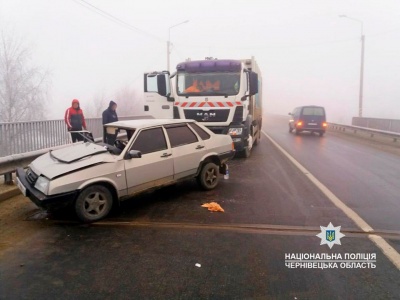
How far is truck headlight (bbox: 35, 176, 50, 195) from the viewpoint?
4.51m

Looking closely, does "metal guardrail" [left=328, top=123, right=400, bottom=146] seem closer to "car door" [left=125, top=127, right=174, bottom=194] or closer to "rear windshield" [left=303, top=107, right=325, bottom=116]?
"rear windshield" [left=303, top=107, right=325, bottom=116]

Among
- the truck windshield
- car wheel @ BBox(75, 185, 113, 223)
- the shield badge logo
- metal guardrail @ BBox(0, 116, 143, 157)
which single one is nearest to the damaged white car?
car wheel @ BBox(75, 185, 113, 223)

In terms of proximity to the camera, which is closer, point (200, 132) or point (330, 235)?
point (330, 235)

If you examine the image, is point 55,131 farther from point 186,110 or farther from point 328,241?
point 328,241

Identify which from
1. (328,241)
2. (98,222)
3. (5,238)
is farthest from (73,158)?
(328,241)

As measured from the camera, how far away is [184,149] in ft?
20.3

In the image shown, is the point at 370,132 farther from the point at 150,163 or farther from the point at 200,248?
the point at 200,248

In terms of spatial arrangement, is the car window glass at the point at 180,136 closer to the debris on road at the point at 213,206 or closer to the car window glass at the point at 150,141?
the car window glass at the point at 150,141

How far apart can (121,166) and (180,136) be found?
1.53 m

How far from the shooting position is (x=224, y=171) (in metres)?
7.08

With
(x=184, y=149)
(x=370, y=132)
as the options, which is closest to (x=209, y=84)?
(x=184, y=149)

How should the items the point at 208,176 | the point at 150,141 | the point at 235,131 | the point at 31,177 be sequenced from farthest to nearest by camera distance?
the point at 235,131
the point at 208,176
the point at 150,141
the point at 31,177

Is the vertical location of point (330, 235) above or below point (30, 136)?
below

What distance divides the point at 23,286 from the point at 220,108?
7496 millimetres
